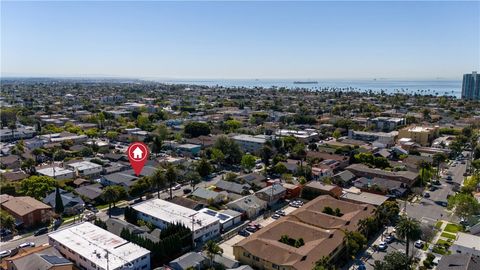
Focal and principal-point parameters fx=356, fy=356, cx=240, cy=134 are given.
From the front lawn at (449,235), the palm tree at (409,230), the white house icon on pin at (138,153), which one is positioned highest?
the white house icon on pin at (138,153)

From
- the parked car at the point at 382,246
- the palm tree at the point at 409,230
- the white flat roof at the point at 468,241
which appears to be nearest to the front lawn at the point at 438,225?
the white flat roof at the point at 468,241

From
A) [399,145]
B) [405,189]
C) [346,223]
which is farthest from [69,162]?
[399,145]

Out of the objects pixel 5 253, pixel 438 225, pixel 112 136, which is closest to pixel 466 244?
pixel 438 225

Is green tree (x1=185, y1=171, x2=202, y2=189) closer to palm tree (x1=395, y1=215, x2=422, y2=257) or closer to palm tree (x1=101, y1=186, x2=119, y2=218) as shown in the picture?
palm tree (x1=101, y1=186, x2=119, y2=218)

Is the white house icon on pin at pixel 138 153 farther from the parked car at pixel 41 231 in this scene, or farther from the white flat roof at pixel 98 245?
the parked car at pixel 41 231

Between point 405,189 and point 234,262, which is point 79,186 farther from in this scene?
point 405,189
